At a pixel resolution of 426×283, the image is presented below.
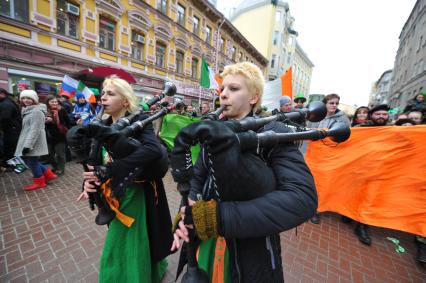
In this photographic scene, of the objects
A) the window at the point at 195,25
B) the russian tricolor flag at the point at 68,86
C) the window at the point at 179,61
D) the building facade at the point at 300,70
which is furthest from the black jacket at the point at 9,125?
the building facade at the point at 300,70

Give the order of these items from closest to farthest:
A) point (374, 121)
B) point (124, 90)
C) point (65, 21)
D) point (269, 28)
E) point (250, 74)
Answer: point (250, 74)
point (124, 90)
point (374, 121)
point (65, 21)
point (269, 28)

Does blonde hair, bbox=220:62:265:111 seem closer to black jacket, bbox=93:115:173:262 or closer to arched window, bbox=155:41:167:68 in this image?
black jacket, bbox=93:115:173:262

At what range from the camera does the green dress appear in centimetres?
185

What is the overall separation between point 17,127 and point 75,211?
136 inches

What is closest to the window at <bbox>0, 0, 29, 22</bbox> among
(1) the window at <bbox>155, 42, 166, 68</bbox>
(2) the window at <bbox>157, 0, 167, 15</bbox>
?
(1) the window at <bbox>155, 42, 166, 68</bbox>

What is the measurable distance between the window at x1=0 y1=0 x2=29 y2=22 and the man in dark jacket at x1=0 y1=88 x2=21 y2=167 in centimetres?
581

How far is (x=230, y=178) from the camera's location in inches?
33.3

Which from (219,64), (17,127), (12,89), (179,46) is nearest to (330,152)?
(17,127)

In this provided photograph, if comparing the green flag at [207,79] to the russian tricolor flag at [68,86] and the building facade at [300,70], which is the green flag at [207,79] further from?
the building facade at [300,70]

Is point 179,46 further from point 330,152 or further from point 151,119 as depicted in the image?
point 151,119

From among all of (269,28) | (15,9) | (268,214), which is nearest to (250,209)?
(268,214)

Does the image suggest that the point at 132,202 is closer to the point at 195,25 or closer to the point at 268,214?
the point at 268,214

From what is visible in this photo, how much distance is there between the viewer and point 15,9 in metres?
→ 8.41

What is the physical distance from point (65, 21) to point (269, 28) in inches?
1179
